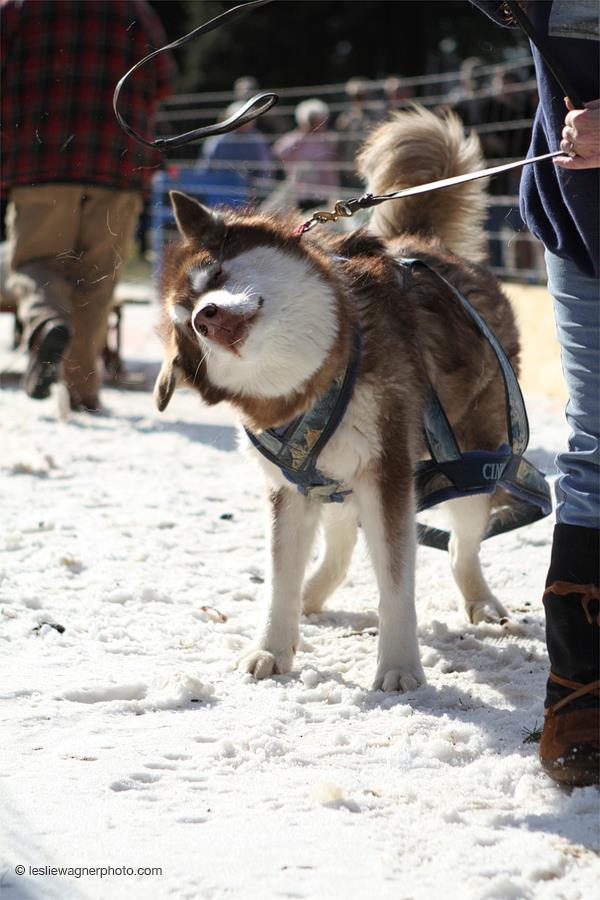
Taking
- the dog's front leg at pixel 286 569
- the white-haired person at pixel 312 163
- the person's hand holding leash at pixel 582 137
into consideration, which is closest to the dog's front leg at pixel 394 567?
the dog's front leg at pixel 286 569

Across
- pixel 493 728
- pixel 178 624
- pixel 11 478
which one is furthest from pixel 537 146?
pixel 11 478

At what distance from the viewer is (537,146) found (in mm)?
2311

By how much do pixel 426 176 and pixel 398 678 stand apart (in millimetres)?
1664

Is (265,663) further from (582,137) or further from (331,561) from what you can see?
(582,137)

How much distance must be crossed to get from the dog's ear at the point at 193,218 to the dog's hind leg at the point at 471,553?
116 cm

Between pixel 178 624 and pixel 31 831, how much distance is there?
4.36 ft

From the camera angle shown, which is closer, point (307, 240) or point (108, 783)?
point (108, 783)

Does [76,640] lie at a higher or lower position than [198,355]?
lower

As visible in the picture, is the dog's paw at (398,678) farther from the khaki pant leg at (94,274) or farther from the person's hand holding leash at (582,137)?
the khaki pant leg at (94,274)

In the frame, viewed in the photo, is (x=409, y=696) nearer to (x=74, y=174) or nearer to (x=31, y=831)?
(x=31, y=831)

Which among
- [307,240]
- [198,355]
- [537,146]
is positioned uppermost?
[537,146]

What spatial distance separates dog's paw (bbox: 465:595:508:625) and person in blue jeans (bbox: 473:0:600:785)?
1109 millimetres

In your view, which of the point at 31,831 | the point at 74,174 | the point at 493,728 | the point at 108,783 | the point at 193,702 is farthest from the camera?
the point at 74,174

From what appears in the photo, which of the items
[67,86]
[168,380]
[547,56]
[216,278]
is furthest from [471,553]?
[67,86]
